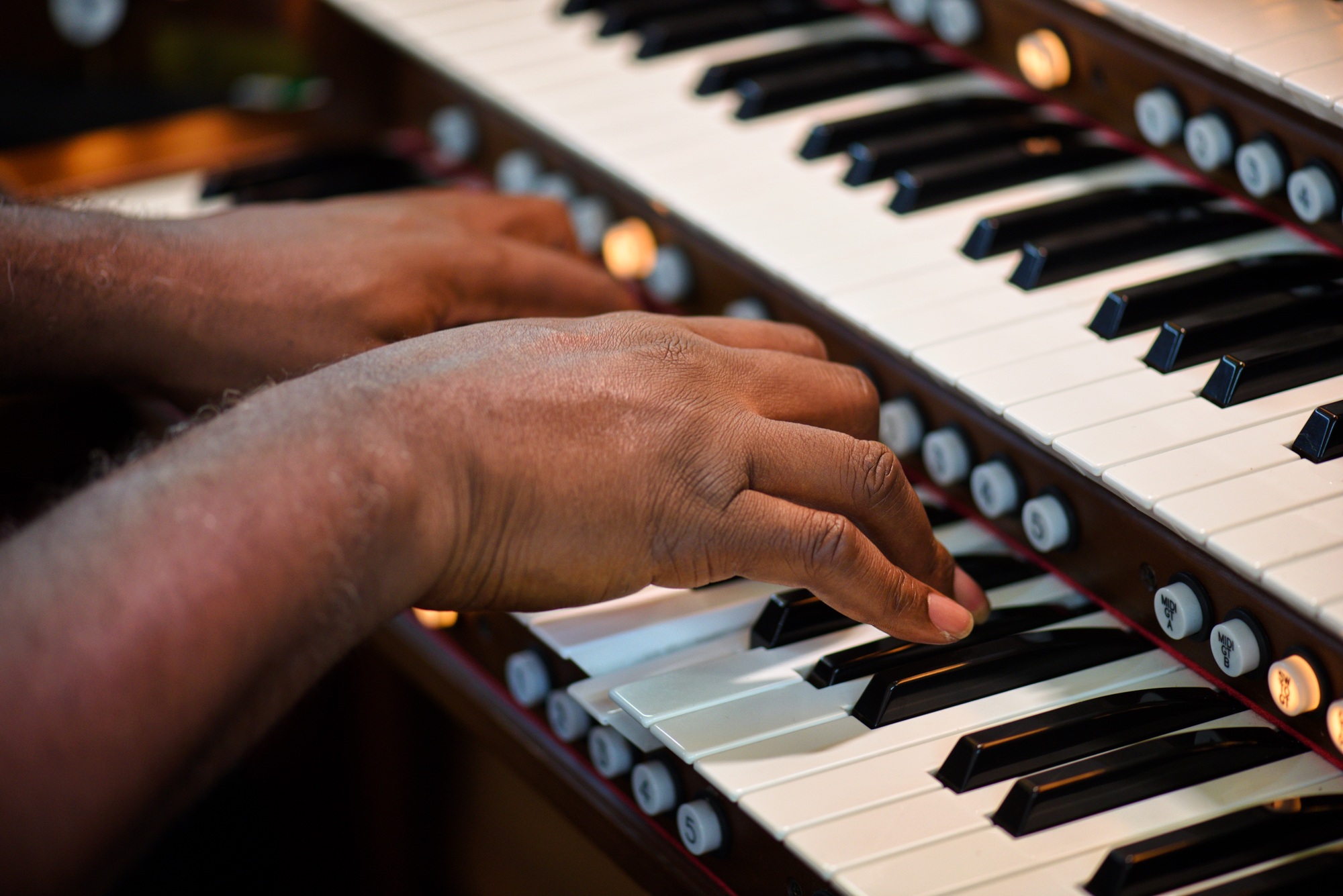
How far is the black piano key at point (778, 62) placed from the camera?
76.6 inches

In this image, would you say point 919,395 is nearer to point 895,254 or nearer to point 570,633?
point 895,254

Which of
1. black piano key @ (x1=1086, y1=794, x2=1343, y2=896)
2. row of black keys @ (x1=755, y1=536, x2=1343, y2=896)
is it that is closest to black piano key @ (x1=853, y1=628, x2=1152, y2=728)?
row of black keys @ (x1=755, y1=536, x2=1343, y2=896)

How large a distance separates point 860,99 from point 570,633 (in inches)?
35.7

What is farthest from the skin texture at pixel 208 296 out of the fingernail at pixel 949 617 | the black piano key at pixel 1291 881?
the black piano key at pixel 1291 881

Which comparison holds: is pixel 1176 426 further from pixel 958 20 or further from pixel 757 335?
pixel 958 20

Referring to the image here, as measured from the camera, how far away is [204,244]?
1490 mm

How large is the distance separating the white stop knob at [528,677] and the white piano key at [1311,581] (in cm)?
70

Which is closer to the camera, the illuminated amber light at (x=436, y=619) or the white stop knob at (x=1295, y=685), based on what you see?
the white stop knob at (x=1295, y=685)

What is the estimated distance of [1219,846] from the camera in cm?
105

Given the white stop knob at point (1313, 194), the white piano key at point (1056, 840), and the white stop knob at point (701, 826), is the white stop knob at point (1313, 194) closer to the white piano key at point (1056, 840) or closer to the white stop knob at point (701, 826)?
the white piano key at point (1056, 840)

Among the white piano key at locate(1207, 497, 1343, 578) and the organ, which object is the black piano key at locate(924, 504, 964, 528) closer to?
the organ

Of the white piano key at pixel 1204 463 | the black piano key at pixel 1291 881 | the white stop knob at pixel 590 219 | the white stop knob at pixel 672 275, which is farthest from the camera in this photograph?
the white stop knob at pixel 590 219

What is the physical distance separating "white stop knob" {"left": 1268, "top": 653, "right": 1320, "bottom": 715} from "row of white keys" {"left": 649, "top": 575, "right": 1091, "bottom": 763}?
34cm

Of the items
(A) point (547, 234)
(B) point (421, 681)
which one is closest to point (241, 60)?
(A) point (547, 234)
